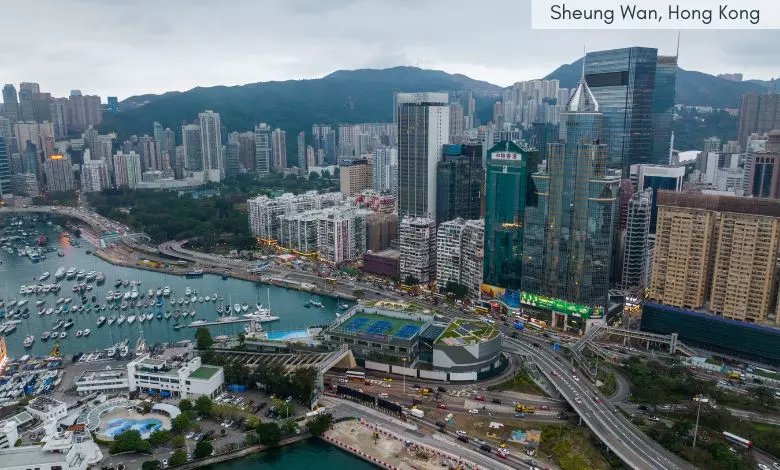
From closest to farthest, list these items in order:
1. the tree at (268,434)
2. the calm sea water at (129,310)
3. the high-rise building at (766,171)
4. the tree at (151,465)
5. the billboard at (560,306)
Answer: the tree at (151,465) < the tree at (268,434) < the billboard at (560,306) < the calm sea water at (129,310) < the high-rise building at (766,171)

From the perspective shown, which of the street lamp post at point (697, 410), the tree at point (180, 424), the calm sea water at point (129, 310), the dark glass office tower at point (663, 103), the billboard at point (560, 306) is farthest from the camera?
the dark glass office tower at point (663, 103)

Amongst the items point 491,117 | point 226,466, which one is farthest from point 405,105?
point 491,117

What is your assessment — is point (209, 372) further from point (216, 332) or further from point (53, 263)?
point (53, 263)

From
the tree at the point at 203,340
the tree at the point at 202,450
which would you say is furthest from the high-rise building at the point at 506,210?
the tree at the point at 202,450

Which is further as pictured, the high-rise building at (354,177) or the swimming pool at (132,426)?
the high-rise building at (354,177)

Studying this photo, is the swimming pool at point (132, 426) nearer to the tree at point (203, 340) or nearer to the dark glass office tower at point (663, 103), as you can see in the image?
the tree at point (203, 340)

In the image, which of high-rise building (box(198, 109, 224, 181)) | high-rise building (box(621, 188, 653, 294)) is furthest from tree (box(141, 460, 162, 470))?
high-rise building (box(198, 109, 224, 181))
